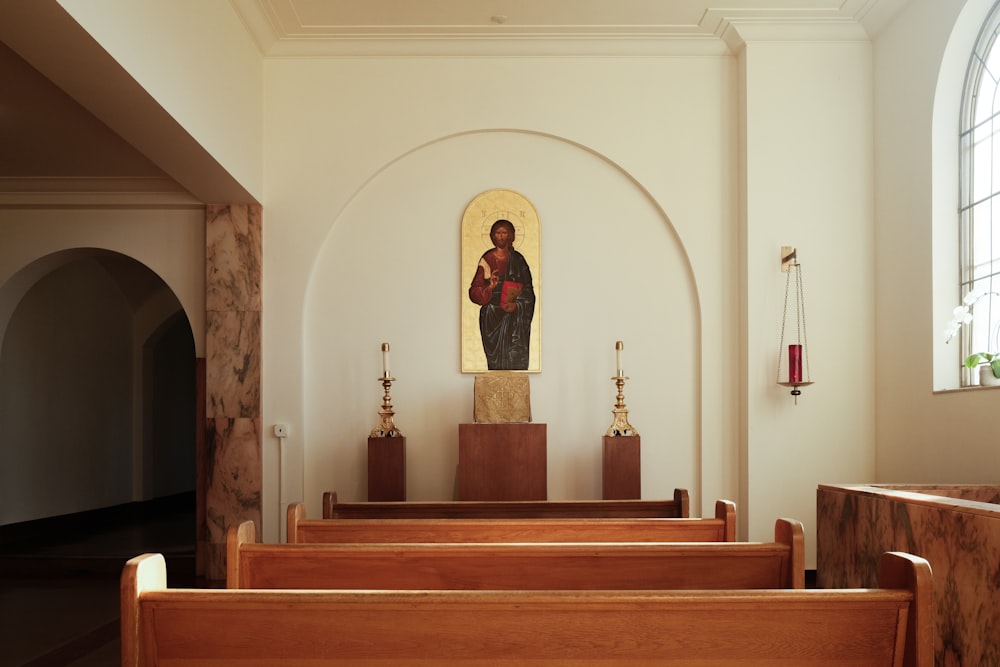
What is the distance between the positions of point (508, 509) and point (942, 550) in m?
2.58

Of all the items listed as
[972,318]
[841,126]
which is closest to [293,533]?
[972,318]

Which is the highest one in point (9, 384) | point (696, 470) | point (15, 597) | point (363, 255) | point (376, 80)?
point (376, 80)

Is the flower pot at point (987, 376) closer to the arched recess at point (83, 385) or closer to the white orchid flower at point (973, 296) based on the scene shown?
the white orchid flower at point (973, 296)

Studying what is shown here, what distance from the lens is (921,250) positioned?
19.8ft

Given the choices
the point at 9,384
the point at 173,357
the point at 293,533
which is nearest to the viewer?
the point at 293,533

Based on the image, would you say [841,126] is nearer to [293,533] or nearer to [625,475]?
[625,475]

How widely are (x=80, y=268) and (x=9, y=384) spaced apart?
4.90 feet

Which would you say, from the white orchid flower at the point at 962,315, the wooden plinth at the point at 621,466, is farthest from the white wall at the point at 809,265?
the white orchid flower at the point at 962,315

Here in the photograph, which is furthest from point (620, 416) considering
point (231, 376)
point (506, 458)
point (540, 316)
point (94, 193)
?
point (94, 193)

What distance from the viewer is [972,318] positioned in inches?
218

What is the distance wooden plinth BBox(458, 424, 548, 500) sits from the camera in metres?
6.45

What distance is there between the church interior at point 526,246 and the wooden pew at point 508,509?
92 centimetres

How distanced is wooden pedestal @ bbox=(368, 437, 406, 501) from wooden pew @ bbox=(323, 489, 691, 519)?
40.5 inches

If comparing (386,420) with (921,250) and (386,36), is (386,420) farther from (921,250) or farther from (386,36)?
(921,250)
